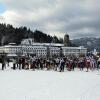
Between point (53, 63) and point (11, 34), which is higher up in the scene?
point (11, 34)

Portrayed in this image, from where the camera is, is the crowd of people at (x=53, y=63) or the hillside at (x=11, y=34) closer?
the crowd of people at (x=53, y=63)

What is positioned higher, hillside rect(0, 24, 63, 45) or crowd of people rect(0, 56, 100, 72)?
hillside rect(0, 24, 63, 45)

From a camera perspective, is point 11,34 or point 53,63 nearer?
point 53,63

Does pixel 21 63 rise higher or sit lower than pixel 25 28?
lower

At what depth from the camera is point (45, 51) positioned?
599 feet

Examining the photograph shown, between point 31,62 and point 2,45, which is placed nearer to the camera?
point 31,62

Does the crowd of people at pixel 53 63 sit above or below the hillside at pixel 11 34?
below

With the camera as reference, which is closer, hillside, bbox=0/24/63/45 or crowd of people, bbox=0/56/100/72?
crowd of people, bbox=0/56/100/72

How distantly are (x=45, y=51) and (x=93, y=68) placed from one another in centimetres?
15073

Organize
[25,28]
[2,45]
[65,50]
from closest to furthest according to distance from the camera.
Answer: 1. [2,45]
2. [65,50]
3. [25,28]
